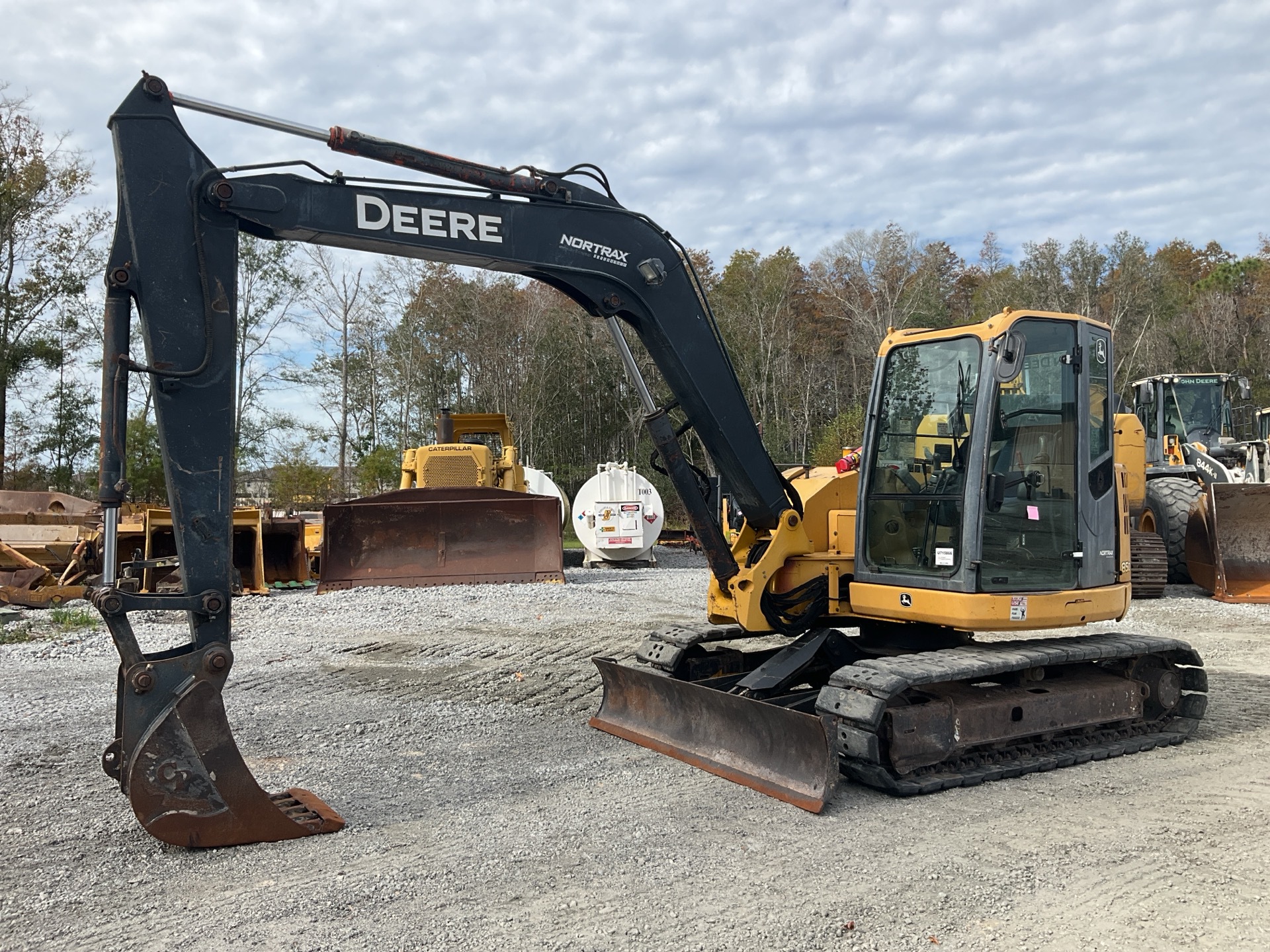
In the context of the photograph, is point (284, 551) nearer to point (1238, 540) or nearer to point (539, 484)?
point (539, 484)

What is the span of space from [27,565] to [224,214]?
8.81 metres

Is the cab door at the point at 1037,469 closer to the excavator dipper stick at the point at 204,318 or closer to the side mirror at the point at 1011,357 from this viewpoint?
the side mirror at the point at 1011,357

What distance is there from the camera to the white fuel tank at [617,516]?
55.8 feet

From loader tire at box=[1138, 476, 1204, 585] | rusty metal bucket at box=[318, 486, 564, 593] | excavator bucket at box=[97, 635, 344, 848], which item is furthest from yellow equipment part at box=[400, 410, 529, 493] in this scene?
excavator bucket at box=[97, 635, 344, 848]

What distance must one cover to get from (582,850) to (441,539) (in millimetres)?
8605

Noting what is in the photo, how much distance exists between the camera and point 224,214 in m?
4.27

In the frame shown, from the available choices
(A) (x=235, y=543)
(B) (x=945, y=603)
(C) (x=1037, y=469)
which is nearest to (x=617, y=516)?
(A) (x=235, y=543)

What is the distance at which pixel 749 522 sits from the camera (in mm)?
5805

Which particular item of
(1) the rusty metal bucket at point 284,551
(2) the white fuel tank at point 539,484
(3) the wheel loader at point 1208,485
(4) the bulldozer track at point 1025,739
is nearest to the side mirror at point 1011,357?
(4) the bulldozer track at point 1025,739

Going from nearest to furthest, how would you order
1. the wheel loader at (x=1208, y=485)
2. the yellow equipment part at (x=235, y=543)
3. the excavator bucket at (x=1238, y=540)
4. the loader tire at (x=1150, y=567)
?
the excavator bucket at (x=1238, y=540) → the wheel loader at (x=1208, y=485) → the loader tire at (x=1150, y=567) → the yellow equipment part at (x=235, y=543)

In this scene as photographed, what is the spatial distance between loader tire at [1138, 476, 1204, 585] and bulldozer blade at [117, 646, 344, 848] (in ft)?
36.1

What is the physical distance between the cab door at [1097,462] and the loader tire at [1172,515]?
23.5 feet

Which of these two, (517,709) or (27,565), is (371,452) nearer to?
(27,565)

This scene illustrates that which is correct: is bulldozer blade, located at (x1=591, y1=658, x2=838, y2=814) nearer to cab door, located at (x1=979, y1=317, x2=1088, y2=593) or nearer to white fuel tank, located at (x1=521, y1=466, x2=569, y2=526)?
cab door, located at (x1=979, y1=317, x2=1088, y2=593)
